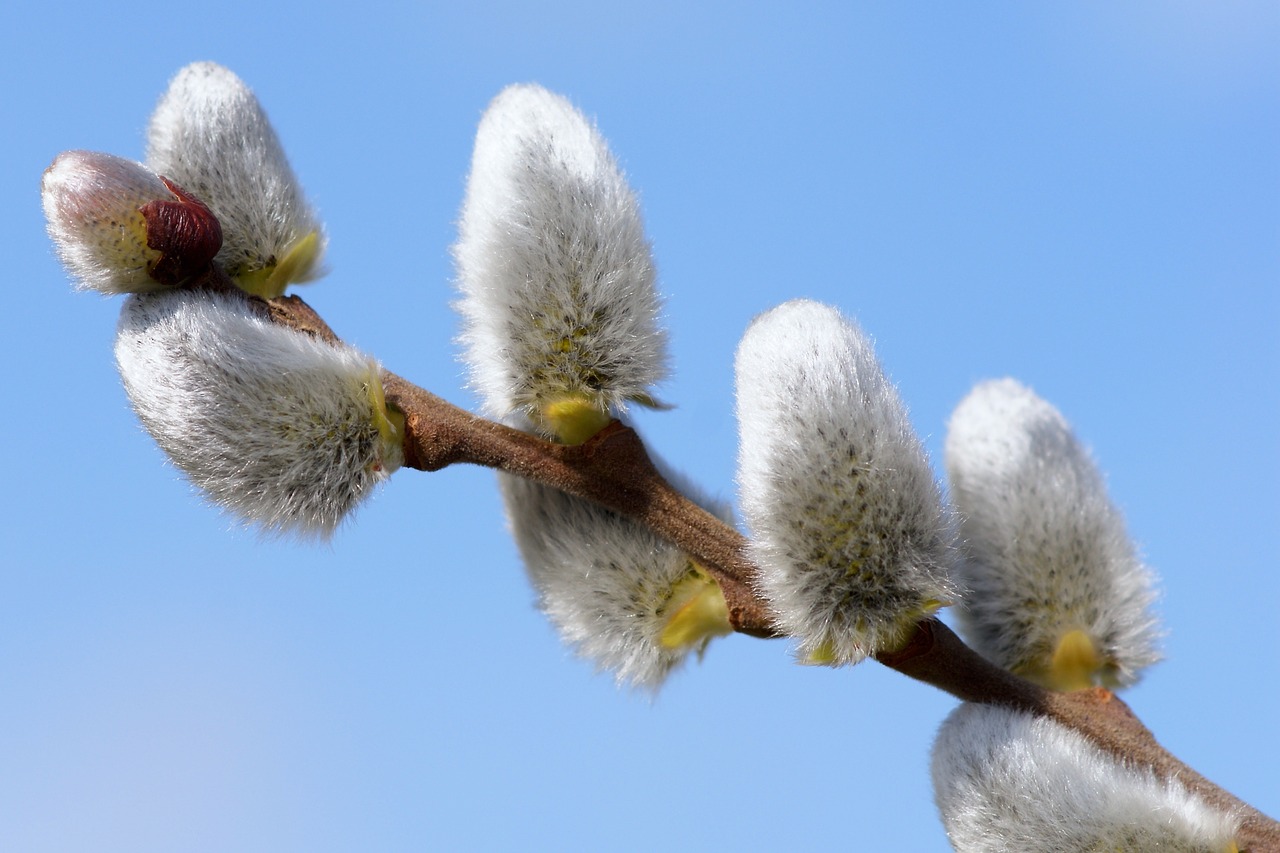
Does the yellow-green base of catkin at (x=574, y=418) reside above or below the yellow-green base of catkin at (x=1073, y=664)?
below

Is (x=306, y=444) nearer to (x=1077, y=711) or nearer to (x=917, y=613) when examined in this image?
(x=917, y=613)

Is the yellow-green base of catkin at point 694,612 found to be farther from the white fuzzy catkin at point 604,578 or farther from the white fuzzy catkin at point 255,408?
the white fuzzy catkin at point 255,408

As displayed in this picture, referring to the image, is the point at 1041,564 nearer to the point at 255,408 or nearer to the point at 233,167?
the point at 255,408

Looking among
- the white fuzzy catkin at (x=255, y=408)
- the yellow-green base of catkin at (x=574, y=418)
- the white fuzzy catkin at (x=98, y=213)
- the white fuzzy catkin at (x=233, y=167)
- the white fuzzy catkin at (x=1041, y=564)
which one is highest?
the white fuzzy catkin at (x=1041, y=564)

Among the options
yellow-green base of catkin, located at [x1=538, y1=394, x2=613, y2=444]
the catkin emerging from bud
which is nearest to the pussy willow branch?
yellow-green base of catkin, located at [x1=538, y1=394, x2=613, y2=444]

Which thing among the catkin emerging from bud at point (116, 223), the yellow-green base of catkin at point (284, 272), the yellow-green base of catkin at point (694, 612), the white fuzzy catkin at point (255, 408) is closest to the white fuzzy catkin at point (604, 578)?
the yellow-green base of catkin at point (694, 612)

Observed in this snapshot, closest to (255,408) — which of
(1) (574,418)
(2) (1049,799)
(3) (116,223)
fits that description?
(3) (116,223)

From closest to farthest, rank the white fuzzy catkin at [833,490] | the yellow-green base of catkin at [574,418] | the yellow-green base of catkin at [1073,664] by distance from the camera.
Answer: the white fuzzy catkin at [833,490], the yellow-green base of catkin at [574,418], the yellow-green base of catkin at [1073,664]

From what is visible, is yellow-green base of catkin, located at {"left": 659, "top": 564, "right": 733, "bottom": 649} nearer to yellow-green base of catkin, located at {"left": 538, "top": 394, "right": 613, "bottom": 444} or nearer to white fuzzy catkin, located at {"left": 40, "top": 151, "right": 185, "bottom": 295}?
yellow-green base of catkin, located at {"left": 538, "top": 394, "right": 613, "bottom": 444}
